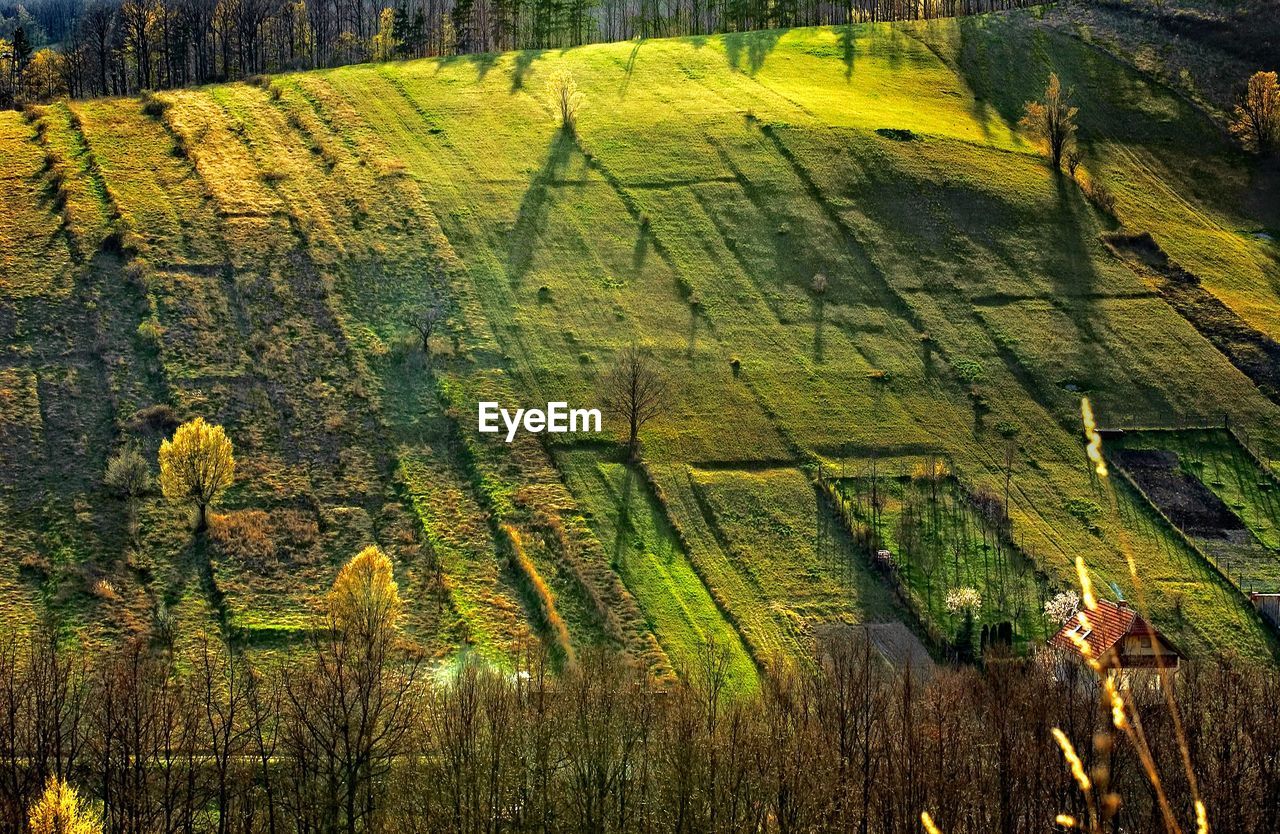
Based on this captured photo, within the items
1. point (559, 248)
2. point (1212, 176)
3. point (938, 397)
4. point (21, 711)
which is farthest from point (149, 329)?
point (1212, 176)

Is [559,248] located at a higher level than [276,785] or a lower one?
higher

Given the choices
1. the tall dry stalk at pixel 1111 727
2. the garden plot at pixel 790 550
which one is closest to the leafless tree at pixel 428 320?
the garden plot at pixel 790 550

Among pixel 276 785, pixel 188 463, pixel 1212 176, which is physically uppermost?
pixel 1212 176

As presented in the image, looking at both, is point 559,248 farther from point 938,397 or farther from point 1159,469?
point 1159,469

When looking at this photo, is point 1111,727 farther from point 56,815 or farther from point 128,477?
point 128,477

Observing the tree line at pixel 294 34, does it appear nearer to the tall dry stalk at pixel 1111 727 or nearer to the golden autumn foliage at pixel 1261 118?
the golden autumn foliage at pixel 1261 118

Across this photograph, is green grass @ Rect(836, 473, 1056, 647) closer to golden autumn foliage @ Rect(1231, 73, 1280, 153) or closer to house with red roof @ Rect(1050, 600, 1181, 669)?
house with red roof @ Rect(1050, 600, 1181, 669)

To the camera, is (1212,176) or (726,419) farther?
(1212,176)

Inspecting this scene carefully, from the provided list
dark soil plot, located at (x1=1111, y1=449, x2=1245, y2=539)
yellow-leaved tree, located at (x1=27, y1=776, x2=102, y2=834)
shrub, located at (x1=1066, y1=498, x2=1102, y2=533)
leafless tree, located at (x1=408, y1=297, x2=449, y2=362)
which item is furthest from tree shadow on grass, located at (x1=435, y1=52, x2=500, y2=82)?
yellow-leaved tree, located at (x1=27, y1=776, x2=102, y2=834)
